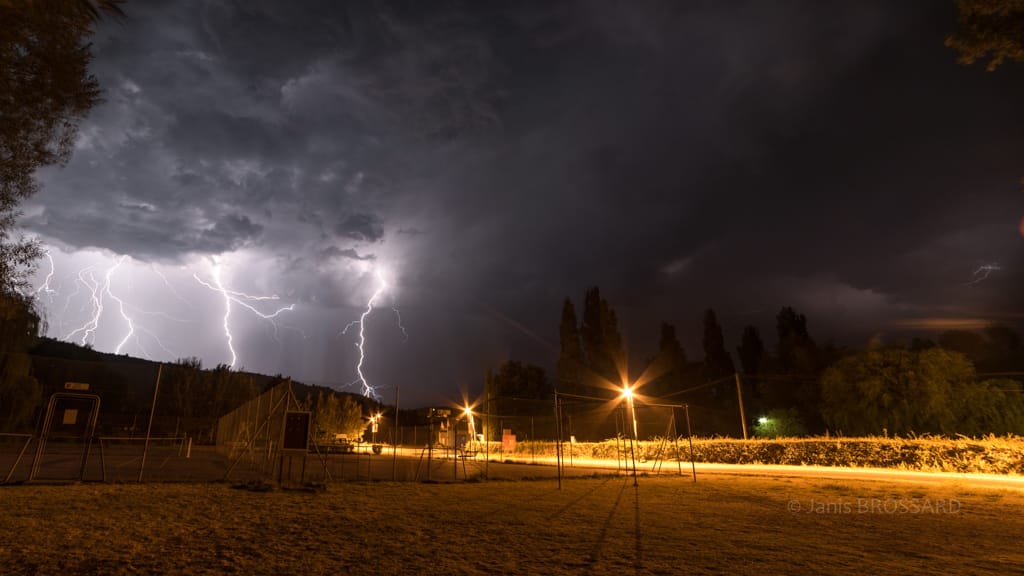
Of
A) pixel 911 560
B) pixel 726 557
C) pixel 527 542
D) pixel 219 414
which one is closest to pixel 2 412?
pixel 219 414

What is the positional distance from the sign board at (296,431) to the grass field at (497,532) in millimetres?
1064

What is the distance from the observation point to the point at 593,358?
152 feet

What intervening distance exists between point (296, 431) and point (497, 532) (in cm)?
682

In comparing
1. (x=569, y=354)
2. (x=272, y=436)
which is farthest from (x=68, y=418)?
(x=569, y=354)

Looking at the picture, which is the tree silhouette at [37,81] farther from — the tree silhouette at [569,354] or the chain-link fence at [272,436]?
the tree silhouette at [569,354]

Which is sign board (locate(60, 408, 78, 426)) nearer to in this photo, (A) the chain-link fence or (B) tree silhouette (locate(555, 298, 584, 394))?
(A) the chain-link fence

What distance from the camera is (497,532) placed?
658 centimetres

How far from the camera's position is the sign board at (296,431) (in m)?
11.2

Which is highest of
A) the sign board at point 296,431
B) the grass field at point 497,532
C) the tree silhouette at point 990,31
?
the tree silhouette at point 990,31

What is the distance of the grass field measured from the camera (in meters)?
4.81

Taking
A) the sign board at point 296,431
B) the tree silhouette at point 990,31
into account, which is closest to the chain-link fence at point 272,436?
the sign board at point 296,431

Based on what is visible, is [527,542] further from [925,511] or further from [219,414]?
[219,414]

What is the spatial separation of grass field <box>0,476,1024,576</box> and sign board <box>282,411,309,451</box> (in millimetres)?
1064

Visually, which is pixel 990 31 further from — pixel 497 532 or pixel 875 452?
pixel 875 452
